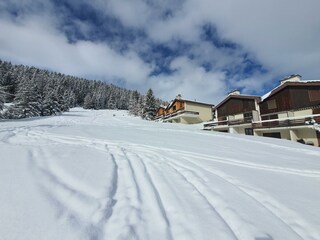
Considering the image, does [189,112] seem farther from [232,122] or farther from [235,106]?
[232,122]

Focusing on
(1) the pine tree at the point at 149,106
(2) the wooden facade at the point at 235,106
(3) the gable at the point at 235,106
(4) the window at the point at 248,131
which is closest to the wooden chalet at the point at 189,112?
(1) the pine tree at the point at 149,106

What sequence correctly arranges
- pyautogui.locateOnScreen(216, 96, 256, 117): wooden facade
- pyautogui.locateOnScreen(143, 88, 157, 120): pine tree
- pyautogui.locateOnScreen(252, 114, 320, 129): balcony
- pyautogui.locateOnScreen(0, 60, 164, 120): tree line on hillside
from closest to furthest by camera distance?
1. pyautogui.locateOnScreen(252, 114, 320, 129): balcony
2. pyautogui.locateOnScreen(216, 96, 256, 117): wooden facade
3. pyautogui.locateOnScreen(0, 60, 164, 120): tree line on hillside
4. pyautogui.locateOnScreen(143, 88, 157, 120): pine tree

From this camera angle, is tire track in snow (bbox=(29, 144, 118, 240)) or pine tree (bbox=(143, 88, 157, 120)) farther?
pine tree (bbox=(143, 88, 157, 120))

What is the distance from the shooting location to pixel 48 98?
45.2m

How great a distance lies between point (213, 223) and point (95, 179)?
2476 millimetres

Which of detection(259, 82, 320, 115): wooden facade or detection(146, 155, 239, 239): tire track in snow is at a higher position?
detection(259, 82, 320, 115): wooden facade

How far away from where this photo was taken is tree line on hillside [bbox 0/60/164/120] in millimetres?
34875

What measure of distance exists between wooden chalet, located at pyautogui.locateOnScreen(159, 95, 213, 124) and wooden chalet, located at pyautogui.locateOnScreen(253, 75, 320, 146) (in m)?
18.8

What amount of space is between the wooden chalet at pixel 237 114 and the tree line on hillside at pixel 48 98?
22837 millimetres

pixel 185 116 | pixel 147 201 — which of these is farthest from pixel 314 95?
pixel 147 201

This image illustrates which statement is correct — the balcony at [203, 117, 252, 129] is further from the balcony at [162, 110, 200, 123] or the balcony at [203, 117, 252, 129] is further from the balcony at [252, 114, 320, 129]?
the balcony at [162, 110, 200, 123]

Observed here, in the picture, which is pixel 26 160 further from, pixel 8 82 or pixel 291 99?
pixel 8 82

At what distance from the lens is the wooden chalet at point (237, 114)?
28422mm

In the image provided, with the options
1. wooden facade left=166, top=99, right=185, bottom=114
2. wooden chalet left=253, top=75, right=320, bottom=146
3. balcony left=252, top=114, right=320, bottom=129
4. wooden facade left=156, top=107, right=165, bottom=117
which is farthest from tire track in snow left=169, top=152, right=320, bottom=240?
wooden facade left=156, top=107, right=165, bottom=117
